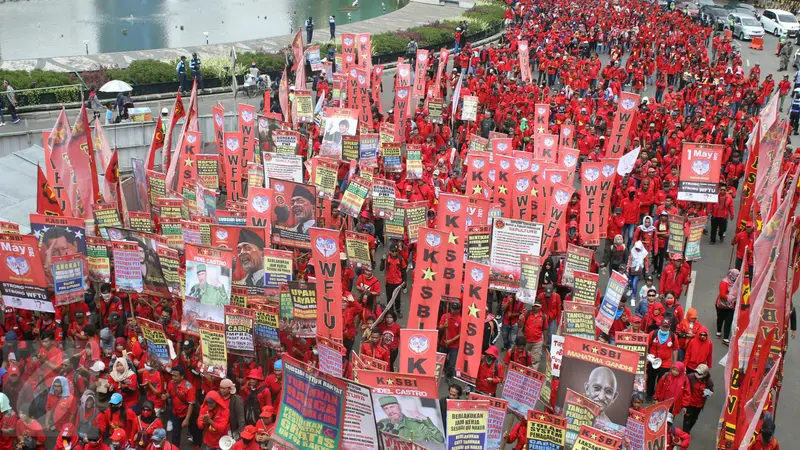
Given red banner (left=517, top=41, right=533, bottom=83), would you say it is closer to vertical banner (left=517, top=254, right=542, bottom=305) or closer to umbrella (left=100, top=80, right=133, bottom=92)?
umbrella (left=100, top=80, right=133, bottom=92)

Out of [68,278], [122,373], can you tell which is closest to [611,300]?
[122,373]

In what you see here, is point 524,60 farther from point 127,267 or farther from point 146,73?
point 127,267

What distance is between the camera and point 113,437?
10.2m

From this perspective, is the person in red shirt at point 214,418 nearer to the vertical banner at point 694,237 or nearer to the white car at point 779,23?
the vertical banner at point 694,237

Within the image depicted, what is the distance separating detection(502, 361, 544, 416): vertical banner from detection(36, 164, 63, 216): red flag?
28.7ft

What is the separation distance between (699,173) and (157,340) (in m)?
11.1

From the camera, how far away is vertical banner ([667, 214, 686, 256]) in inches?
601

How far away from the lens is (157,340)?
459 inches

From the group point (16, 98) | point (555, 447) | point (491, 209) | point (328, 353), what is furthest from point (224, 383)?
point (16, 98)

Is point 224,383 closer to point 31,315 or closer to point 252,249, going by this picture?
point 252,249

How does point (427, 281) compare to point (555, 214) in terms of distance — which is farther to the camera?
point (555, 214)

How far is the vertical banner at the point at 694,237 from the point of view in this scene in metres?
15.2

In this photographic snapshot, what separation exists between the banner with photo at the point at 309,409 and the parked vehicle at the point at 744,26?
40745 mm

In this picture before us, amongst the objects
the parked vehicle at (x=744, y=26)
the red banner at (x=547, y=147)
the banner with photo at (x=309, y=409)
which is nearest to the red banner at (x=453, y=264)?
the banner with photo at (x=309, y=409)
